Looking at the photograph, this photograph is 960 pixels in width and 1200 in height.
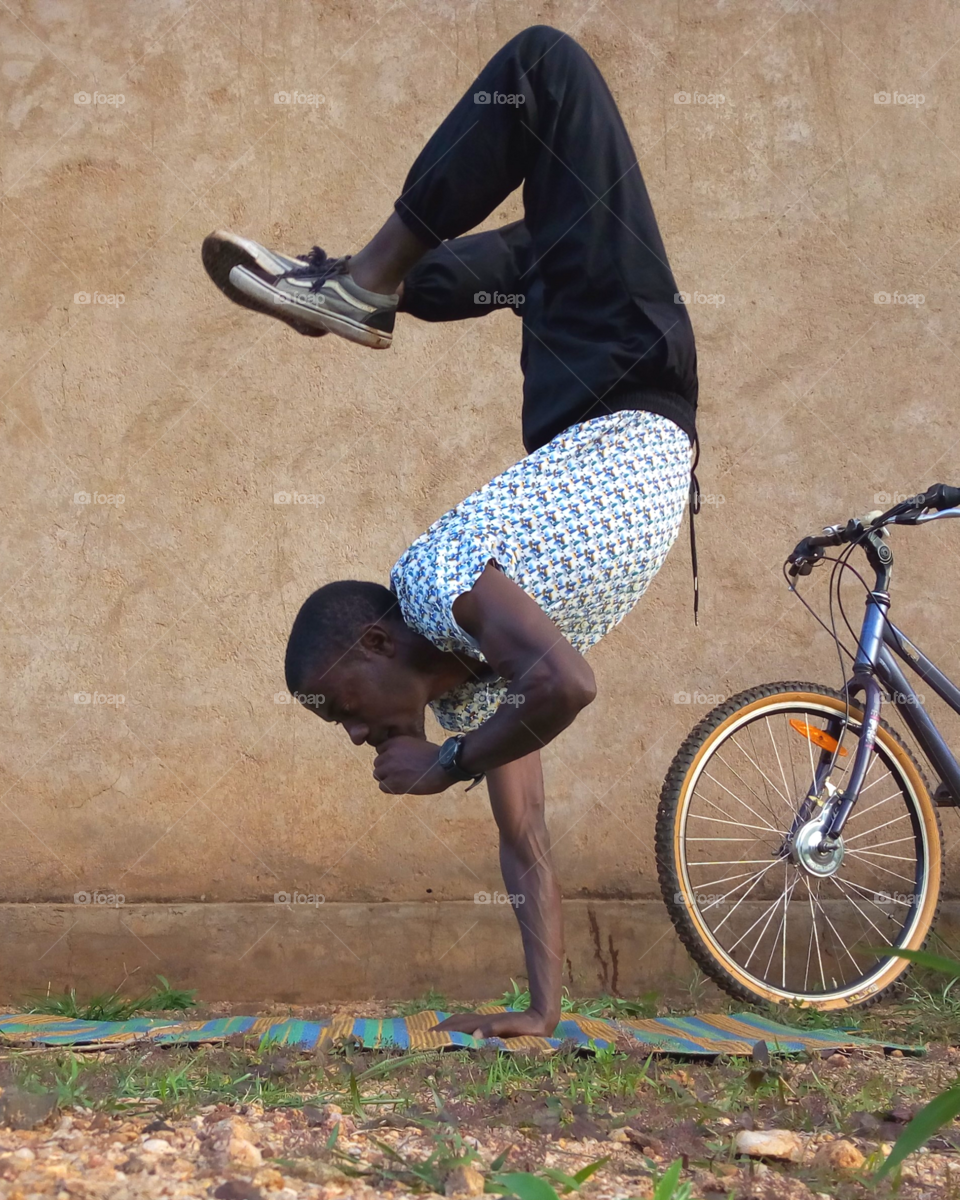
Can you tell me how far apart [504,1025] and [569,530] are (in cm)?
102

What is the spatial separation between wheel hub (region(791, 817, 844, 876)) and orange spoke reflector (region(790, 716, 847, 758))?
211 mm

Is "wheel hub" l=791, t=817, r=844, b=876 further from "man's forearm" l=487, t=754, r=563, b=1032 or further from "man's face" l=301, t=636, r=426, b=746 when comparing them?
"man's face" l=301, t=636, r=426, b=746

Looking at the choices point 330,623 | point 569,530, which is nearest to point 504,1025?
point 330,623

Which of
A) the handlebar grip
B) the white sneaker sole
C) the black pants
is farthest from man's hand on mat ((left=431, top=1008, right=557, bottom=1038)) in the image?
the handlebar grip

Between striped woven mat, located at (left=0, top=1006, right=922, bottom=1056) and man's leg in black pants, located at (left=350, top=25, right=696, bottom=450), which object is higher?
man's leg in black pants, located at (left=350, top=25, right=696, bottom=450)

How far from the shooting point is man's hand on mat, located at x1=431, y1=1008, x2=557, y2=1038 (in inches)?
87.1

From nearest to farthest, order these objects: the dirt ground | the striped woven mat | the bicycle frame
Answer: the dirt ground < the striped woven mat < the bicycle frame

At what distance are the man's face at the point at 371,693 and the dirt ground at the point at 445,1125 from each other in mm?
588

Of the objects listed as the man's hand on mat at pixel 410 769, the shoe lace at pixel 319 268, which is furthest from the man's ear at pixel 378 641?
the shoe lace at pixel 319 268

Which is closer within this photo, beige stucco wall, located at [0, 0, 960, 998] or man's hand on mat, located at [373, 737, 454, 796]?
man's hand on mat, located at [373, 737, 454, 796]

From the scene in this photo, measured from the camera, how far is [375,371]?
3617mm

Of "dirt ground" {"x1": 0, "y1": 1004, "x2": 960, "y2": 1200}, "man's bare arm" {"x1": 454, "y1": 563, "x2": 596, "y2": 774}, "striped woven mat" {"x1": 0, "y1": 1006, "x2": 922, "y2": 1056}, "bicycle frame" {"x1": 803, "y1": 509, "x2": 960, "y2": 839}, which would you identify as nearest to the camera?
"dirt ground" {"x1": 0, "y1": 1004, "x2": 960, "y2": 1200}

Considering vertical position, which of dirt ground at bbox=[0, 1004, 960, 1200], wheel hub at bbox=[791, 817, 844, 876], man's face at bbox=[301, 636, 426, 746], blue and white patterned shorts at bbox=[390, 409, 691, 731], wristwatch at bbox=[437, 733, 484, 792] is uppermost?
blue and white patterned shorts at bbox=[390, 409, 691, 731]

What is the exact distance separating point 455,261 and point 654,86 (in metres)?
1.89
